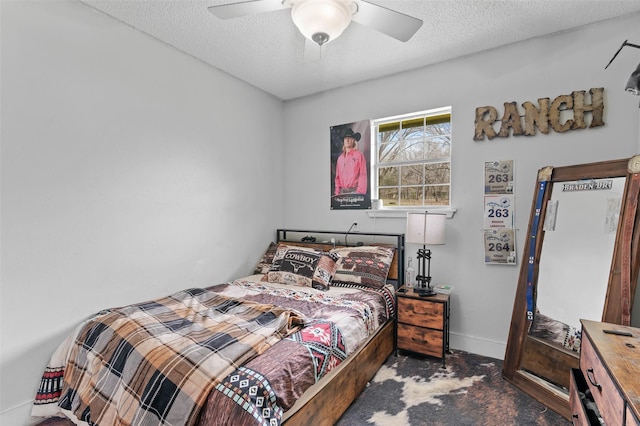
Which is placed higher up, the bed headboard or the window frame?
the window frame

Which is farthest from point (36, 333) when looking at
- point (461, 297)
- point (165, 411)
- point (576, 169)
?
point (576, 169)

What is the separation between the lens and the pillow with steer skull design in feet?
9.39

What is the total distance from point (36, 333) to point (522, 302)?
327 centimetres

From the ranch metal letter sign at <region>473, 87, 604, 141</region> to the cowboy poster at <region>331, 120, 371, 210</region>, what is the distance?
42.5 inches

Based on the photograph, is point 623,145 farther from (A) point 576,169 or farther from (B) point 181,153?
(B) point 181,153

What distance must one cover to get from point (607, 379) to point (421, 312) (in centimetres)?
152

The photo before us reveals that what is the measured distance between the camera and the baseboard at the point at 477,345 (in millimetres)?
2656

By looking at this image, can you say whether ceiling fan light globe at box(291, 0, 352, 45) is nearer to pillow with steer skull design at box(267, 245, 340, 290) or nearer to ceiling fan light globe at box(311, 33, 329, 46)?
ceiling fan light globe at box(311, 33, 329, 46)

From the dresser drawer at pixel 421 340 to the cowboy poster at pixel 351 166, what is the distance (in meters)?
1.28

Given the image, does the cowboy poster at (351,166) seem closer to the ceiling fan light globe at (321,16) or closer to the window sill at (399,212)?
the window sill at (399,212)

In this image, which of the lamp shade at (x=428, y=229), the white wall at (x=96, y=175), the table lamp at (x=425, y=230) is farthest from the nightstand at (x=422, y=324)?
the white wall at (x=96, y=175)

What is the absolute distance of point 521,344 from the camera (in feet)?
7.38

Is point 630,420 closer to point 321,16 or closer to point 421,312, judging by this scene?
point 421,312

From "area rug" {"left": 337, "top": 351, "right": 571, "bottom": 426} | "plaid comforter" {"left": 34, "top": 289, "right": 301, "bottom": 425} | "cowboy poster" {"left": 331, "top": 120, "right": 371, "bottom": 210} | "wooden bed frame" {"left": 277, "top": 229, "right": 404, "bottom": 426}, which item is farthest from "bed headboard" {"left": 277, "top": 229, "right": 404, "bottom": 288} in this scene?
"plaid comforter" {"left": 34, "top": 289, "right": 301, "bottom": 425}
